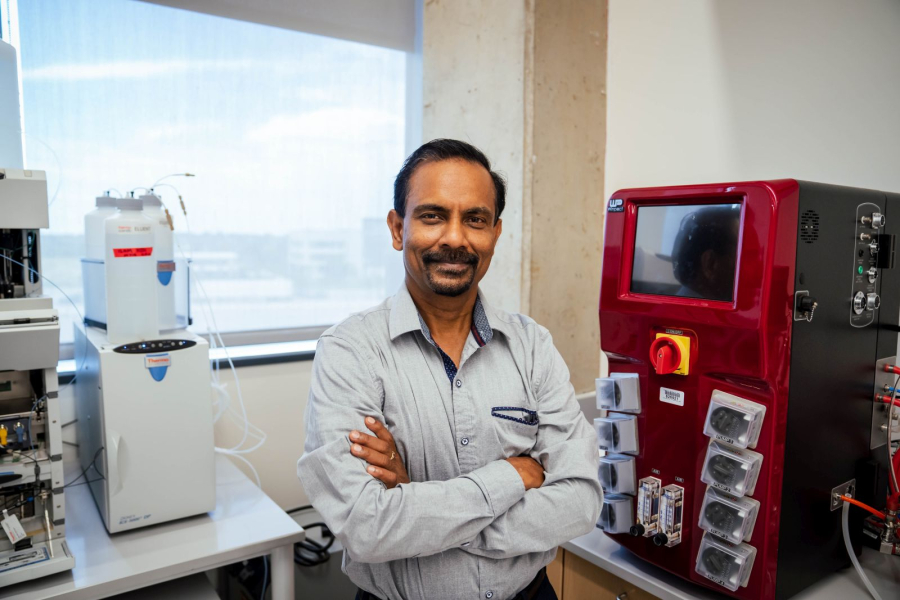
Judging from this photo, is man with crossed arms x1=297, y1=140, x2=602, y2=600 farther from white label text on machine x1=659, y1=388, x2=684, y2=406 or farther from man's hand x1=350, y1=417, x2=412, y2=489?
white label text on machine x1=659, y1=388, x2=684, y2=406

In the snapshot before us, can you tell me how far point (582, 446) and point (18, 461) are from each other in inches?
48.3

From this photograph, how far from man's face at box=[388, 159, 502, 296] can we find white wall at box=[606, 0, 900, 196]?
116 centimetres

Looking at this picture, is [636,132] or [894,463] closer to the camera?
[894,463]

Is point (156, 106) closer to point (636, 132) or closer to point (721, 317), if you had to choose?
point (636, 132)

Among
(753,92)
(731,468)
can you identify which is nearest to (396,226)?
(731,468)

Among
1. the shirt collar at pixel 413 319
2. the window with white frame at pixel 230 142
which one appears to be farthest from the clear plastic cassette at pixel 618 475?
the window with white frame at pixel 230 142

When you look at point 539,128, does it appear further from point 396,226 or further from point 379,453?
point 379,453

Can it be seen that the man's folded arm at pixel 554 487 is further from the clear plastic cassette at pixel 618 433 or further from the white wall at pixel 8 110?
the white wall at pixel 8 110

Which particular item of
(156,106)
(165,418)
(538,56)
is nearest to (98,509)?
(165,418)

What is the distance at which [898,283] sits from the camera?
4.51 ft

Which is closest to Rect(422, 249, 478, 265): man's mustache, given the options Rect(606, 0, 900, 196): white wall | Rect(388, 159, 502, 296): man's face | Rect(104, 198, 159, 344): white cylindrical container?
Rect(388, 159, 502, 296): man's face

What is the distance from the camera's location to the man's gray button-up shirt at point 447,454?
1.09m

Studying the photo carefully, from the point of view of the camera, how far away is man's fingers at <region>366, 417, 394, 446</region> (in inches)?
46.4

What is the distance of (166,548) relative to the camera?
149cm
